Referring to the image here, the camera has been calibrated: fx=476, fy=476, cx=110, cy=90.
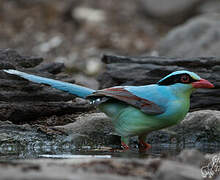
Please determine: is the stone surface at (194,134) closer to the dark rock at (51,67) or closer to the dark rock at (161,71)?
the dark rock at (161,71)

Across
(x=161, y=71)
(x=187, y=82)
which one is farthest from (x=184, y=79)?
(x=161, y=71)

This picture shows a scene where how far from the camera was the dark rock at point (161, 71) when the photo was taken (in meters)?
7.58

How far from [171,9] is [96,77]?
10.2 m

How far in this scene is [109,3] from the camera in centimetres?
1931

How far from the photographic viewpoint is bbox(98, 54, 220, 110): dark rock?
299 inches

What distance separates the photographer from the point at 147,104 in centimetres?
553

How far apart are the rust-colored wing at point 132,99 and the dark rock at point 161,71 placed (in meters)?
2.10

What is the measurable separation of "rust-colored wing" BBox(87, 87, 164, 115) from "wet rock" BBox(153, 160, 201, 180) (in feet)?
6.68

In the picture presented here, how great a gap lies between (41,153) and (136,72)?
9.91 feet

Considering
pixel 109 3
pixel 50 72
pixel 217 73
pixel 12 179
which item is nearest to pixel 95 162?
pixel 12 179

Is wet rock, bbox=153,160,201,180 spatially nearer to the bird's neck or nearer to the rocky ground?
the rocky ground

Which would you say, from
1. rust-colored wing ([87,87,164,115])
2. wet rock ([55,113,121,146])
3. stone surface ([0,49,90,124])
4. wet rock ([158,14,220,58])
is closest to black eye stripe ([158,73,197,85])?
rust-colored wing ([87,87,164,115])

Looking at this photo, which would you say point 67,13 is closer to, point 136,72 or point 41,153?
point 136,72

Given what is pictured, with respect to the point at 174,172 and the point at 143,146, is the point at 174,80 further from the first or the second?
the point at 174,172
